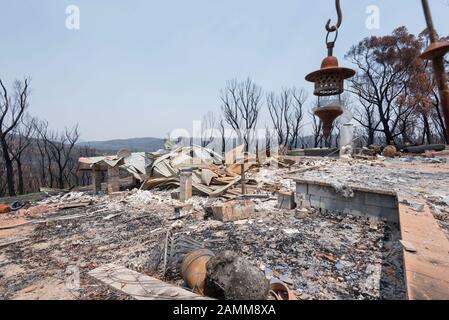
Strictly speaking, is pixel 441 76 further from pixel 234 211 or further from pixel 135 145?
pixel 135 145

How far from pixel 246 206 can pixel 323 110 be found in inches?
104

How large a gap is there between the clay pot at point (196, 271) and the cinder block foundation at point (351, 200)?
2.92m

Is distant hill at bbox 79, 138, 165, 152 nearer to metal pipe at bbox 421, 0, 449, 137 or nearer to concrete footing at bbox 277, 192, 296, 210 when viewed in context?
concrete footing at bbox 277, 192, 296, 210

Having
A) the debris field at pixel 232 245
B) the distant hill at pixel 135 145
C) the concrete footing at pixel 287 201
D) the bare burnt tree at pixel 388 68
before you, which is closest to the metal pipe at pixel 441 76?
the debris field at pixel 232 245

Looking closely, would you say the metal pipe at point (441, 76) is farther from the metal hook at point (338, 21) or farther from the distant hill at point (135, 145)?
the distant hill at point (135, 145)

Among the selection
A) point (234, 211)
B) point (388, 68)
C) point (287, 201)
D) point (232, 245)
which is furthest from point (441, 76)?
point (388, 68)

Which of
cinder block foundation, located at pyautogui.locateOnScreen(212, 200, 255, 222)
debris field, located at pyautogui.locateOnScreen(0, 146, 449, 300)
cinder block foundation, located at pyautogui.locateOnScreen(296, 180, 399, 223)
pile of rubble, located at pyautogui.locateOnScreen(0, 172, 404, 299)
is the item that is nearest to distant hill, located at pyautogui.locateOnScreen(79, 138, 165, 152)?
debris field, located at pyautogui.locateOnScreen(0, 146, 449, 300)

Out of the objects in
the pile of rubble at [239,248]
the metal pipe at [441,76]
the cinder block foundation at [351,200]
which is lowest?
the pile of rubble at [239,248]

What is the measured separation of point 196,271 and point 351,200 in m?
3.27

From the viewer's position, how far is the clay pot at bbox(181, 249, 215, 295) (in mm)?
2545

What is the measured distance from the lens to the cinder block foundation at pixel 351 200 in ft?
13.3

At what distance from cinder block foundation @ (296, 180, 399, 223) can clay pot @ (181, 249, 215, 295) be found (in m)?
2.92
